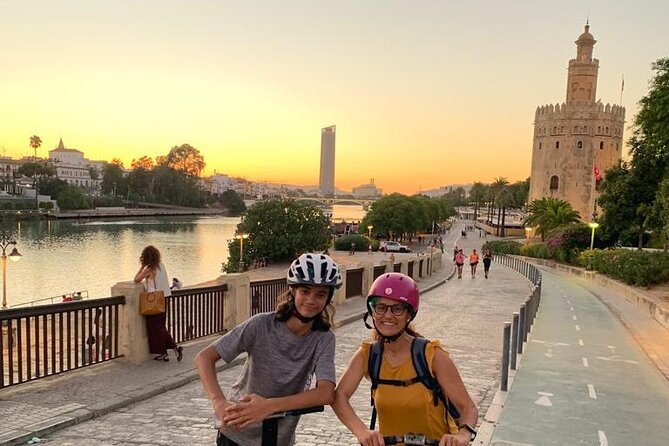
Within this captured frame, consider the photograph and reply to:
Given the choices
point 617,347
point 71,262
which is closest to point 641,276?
point 617,347

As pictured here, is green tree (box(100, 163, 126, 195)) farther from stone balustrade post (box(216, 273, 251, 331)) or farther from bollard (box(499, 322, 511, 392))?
bollard (box(499, 322, 511, 392))

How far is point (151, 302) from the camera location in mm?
8062

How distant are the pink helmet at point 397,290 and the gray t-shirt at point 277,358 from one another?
403 millimetres

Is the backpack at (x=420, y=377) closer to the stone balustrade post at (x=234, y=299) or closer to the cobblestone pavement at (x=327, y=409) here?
the cobblestone pavement at (x=327, y=409)

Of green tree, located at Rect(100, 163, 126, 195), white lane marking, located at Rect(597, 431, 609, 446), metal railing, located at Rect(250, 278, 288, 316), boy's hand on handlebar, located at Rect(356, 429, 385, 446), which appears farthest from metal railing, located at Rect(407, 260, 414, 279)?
green tree, located at Rect(100, 163, 126, 195)

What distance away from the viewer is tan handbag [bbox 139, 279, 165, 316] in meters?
8.06

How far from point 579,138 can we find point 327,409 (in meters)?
87.8

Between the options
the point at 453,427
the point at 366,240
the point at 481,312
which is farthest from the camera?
the point at 366,240

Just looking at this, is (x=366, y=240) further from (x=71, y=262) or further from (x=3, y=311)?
(x=3, y=311)

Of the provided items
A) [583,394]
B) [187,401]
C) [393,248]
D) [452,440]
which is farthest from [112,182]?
[452,440]

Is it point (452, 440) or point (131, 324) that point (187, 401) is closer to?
point (131, 324)

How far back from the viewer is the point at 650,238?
149ft

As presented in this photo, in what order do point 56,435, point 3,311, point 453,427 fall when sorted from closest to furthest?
point 453,427, point 56,435, point 3,311

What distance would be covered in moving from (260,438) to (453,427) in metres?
1.03
